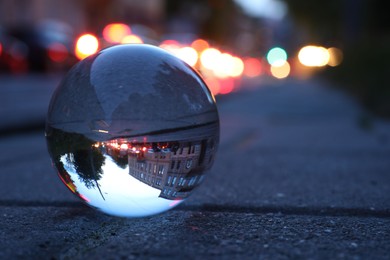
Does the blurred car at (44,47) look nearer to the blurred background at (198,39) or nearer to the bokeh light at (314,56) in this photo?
the blurred background at (198,39)

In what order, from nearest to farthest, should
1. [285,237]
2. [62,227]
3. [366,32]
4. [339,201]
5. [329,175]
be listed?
[285,237]
[62,227]
[339,201]
[329,175]
[366,32]

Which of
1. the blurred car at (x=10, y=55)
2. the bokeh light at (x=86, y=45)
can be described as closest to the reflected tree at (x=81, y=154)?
the blurred car at (x=10, y=55)

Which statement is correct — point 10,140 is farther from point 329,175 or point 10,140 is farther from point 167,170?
point 167,170

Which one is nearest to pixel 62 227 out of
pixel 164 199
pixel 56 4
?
pixel 164 199

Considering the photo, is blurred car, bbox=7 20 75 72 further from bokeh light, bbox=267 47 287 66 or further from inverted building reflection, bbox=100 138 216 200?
bokeh light, bbox=267 47 287 66

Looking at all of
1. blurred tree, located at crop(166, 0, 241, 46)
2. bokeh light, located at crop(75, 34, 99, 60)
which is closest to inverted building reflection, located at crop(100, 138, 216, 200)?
bokeh light, located at crop(75, 34, 99, 60)

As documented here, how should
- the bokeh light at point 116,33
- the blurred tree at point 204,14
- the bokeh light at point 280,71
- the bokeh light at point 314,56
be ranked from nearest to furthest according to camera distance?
the bokeh light at point 116,33, the bokeh light at point 314,56, the bokeh light at point 280,71, the blurred tree at point 204,14

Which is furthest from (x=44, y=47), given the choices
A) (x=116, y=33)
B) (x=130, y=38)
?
(x=130, y=38)
